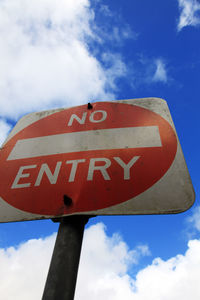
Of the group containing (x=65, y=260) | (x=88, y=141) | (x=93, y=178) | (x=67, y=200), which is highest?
(x=88, y=141)

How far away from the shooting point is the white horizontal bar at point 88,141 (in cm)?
112

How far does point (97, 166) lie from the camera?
1.01 metres

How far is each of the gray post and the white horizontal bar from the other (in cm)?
44

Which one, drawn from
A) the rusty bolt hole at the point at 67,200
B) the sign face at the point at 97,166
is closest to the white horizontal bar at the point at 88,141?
the sign face at the point at 97,166

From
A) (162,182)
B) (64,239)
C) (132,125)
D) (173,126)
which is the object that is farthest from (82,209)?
(173,126)

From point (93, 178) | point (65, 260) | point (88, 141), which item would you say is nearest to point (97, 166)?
point (93, 178)

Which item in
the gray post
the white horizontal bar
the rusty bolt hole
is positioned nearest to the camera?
the gray post

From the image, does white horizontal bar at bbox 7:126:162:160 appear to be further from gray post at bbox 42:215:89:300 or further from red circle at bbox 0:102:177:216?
gray post at bbox 42:215:89:300

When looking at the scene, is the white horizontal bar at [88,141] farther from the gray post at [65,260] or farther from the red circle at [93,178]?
the gray post at [65,260]

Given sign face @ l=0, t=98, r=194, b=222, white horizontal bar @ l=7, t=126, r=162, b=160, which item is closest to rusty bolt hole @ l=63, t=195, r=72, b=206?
sign face @ l=0, t=98, r=194, b=222

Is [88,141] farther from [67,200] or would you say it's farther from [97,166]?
[67,200]

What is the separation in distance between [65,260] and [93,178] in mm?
378

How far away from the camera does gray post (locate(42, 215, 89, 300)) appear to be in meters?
0.67

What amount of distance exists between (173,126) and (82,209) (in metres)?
0.79
